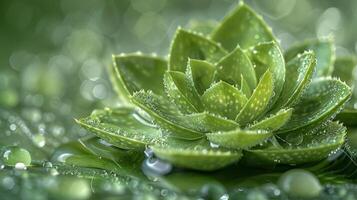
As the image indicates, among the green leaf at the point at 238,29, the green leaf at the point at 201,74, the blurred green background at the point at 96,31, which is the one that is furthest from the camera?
the blurred green background at the point at 96,31

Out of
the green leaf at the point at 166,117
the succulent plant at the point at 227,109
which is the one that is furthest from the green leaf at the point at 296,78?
the green leaf at the point at 166,117

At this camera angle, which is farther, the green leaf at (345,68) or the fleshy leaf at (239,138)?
the green leaf at (345,68)

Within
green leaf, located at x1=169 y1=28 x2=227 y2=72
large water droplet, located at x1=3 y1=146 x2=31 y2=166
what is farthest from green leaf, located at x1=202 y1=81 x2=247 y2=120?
large water droplet, located at x1=3 y1=146 x2=31 y2=166

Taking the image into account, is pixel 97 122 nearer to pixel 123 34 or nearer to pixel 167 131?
pixel 167 131

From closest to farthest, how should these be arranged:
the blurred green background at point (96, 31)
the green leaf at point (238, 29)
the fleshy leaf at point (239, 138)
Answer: the fleshy leaf at point (239, 138) → the green leaf at point (238, 29) → the blurred green background at point (96, 31)

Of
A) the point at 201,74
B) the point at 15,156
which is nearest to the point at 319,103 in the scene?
the point at 201,74

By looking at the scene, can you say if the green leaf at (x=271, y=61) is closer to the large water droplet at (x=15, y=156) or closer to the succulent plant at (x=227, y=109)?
the succulent plant at (x=227, y=109)

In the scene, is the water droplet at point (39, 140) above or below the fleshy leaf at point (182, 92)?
above

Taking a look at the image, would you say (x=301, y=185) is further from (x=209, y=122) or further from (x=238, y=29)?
(x=238, y=29)

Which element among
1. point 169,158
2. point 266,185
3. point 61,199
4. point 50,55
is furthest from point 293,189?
point 50,55
